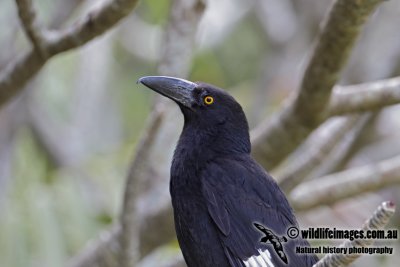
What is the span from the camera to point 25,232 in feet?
19.7

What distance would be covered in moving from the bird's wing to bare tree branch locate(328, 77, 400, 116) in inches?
28.8

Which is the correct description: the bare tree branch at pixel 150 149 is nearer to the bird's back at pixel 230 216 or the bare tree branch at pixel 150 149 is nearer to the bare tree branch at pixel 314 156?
the bird's back at pixel 230 216

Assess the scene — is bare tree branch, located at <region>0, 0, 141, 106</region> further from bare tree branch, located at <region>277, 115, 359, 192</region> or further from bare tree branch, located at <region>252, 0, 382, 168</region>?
bare tree branch, located at <region>277, 115, 359, 192</region>

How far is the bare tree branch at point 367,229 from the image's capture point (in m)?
2.77

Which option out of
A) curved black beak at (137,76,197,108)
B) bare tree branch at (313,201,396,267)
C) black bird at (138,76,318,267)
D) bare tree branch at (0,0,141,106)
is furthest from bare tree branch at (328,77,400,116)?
bare tree branch at (313,201,396,267)

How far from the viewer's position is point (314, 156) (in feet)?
17.0

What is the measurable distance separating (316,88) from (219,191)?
795mm

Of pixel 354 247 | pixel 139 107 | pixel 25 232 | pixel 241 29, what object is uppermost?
pixel 241 29

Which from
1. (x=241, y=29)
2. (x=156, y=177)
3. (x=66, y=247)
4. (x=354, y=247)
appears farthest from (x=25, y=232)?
(x=241, y=29)

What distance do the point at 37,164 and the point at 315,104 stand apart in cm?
314

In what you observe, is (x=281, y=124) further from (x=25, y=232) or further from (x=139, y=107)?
(x=139, y=107)

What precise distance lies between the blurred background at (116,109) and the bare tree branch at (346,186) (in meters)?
0.29

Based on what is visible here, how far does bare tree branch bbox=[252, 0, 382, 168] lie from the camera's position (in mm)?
4168
